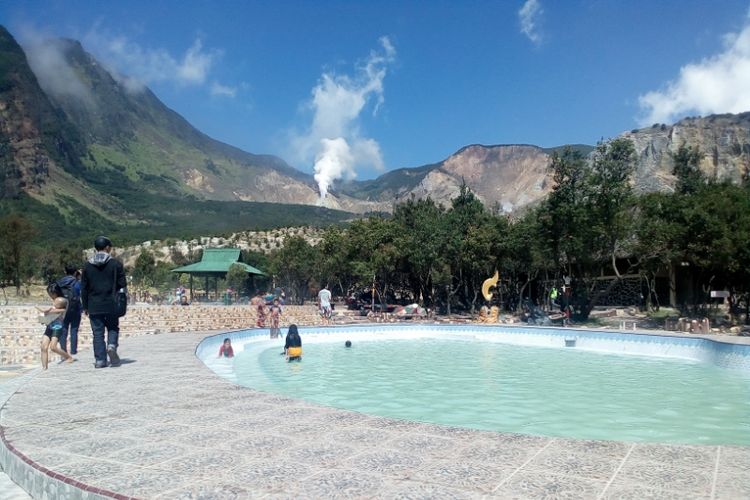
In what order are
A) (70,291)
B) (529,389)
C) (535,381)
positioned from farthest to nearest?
1. (535,381)
2. (529,389)
3. (70,291)

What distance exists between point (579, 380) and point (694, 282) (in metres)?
21.7

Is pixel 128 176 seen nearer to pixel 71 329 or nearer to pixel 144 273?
pixel 144 273

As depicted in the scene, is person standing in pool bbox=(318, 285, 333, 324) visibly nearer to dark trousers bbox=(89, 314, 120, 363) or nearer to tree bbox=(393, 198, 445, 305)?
tree bbox=(393, 198, 445, 305)

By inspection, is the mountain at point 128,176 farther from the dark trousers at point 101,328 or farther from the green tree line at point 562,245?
the dark trousers at point 101,328

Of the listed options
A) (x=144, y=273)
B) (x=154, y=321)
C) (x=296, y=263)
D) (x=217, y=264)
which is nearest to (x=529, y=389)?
Result: (x=154, y=321)

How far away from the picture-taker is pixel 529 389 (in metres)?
9.88

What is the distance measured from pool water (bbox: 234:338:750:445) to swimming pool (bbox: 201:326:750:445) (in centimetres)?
2

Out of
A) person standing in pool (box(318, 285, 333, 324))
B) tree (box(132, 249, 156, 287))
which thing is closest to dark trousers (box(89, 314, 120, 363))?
person standing in pool (box(318, 285, 333, 324))

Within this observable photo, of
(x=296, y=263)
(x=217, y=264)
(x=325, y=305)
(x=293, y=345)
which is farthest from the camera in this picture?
(x=296, y=263)

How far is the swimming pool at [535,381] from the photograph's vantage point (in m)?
7.27

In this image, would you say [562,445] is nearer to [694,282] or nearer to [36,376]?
[36,376]

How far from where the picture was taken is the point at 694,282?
94.8ft

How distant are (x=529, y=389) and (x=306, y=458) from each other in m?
7.16

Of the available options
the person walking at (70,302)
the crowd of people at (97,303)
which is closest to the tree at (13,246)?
the person walking at (70,302)
